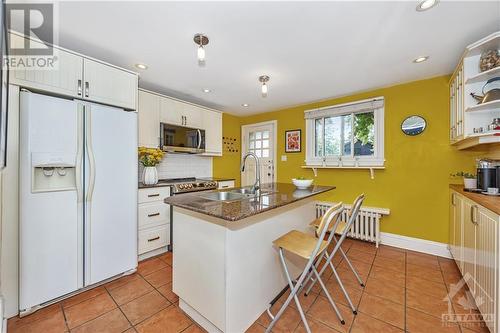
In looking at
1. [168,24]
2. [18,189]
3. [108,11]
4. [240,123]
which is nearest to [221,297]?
[18,189]

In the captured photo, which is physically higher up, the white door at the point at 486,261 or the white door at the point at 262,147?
the white door at the point at 262,147

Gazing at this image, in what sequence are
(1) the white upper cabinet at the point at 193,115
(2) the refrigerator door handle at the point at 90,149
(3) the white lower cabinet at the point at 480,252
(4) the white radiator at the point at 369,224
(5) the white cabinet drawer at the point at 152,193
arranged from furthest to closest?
(1) the white upper cabinet at the point at 193,115, (4) the white radiator at the point at 369,224, (5) the white cabinet drawer at the point at 152,193, (2) the refrigerator door handle at the point at 90,149, (3) the white lower cabinet at the point at 480,252

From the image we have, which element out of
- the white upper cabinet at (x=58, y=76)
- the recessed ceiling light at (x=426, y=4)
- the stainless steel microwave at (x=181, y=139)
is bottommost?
the stainless steel microwave at (x=181, y=139)

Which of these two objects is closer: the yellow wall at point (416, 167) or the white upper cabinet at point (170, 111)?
the yellow wall at point (416, 167)

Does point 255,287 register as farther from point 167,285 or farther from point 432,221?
point 432,221

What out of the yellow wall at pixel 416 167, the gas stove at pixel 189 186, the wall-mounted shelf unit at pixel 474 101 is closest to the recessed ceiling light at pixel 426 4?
the wall-mounted shelf unit at pixel 474 101

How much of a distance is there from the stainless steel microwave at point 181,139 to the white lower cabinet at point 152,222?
0.72 metres

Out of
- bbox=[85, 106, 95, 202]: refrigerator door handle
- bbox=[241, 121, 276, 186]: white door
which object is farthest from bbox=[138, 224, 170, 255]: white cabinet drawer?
bbox=[241, 121, 276, 186]: white door

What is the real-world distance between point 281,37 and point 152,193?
2317mm

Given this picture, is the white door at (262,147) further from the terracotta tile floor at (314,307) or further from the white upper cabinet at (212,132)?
the terracotta tile floor at (314,307)

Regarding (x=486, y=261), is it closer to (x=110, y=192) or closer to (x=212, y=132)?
(x=110, y=192)

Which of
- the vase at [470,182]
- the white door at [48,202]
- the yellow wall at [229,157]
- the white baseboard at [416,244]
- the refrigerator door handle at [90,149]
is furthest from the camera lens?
the yellow wall at [229,157]

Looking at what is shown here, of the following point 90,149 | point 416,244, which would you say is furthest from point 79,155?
point 416,244

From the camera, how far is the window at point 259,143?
462cm
